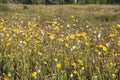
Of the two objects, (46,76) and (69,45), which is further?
(69,45)

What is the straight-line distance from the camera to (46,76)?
3.67 meters

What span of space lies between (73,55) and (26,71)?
710 mm

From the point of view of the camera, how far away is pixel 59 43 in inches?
193

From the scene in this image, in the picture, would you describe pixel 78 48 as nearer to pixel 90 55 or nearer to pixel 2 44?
pixel 90 55

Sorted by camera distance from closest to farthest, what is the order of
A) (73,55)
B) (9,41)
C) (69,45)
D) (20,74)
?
(20,74)
(73,55)
(69,45)
(9,41)

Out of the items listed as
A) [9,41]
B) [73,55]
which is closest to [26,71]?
[73,55]

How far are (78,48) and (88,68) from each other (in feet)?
1.99

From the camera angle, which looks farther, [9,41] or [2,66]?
[9,41]

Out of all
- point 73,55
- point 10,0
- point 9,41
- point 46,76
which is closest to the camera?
point 46,76

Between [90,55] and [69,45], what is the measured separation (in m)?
0.44

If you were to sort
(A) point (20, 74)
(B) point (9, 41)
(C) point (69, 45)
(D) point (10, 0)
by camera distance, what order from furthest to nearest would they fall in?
(D) point (10, 0)
(B) point (9, 41)
(C) point (69, 45)
(A) point (20, 74)

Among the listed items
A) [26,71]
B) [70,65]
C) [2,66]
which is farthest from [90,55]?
[2,66]

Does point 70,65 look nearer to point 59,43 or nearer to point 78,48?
point 78,48

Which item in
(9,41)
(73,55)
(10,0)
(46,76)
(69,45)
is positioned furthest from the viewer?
(10,0)
